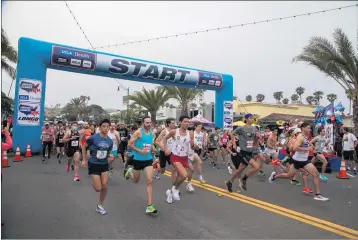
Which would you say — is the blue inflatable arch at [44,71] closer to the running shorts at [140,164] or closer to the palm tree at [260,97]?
the running shorts at [140,164]

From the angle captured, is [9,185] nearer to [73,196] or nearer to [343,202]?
[73,196]

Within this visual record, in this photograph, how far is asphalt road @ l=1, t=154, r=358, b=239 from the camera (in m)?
4.52

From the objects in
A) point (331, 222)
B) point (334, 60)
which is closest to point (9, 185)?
point (331, 222)

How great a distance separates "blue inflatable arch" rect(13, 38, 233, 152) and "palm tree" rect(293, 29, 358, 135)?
23.5 feet

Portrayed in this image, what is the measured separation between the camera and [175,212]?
5.68 m

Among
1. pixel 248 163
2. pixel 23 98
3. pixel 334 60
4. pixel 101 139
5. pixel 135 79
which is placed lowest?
pixel 248 163

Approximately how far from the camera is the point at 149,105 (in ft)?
111

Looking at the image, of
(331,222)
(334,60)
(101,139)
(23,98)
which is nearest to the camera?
(331,222)

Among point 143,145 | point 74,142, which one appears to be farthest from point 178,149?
point 74,142

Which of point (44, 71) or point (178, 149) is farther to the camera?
point (44, 71)

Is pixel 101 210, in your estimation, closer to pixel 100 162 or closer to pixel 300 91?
pixel 100 162

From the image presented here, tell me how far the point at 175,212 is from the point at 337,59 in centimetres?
1458

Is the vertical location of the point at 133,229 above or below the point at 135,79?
below

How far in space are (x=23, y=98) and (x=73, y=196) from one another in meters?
9.63
